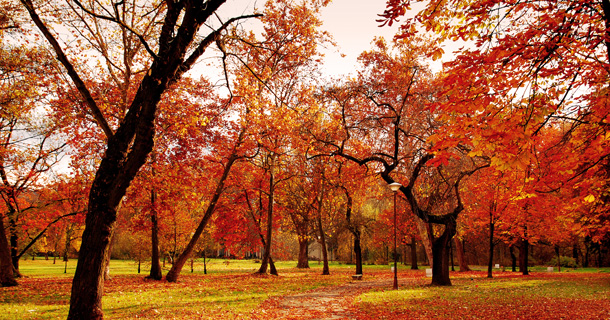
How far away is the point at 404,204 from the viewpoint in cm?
2653

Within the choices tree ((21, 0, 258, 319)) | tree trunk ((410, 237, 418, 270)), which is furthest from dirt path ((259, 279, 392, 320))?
tree trunk ((410, 237, 418, 270))

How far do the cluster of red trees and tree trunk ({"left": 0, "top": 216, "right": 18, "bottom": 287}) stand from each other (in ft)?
0.20

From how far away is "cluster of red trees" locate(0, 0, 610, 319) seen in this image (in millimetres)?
4191

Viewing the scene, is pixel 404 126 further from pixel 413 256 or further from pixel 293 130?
pixel 413 256

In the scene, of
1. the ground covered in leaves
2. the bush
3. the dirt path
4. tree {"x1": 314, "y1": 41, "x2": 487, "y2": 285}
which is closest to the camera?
the ground covered in leaves

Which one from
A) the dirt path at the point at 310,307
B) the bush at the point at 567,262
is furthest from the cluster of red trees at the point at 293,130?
the bush at the point at 567,262

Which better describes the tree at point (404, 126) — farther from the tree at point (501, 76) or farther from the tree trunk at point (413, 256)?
the tree trunk at point (413, 256)

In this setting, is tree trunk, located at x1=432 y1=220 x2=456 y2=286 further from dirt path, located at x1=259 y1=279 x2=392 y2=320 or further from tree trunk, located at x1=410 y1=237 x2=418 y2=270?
tree trunk, located at x1=410 y1=237 x2=418 y2=270

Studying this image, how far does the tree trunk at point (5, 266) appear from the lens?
1448 centimetres

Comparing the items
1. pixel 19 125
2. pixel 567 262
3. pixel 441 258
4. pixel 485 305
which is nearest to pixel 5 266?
pixel 19 125

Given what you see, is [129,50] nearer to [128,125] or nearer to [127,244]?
[128,125]

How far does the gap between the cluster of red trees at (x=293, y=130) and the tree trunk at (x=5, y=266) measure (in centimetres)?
6

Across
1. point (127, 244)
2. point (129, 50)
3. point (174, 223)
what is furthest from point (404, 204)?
point (127, 244)

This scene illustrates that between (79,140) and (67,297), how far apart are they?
740 centimetres
